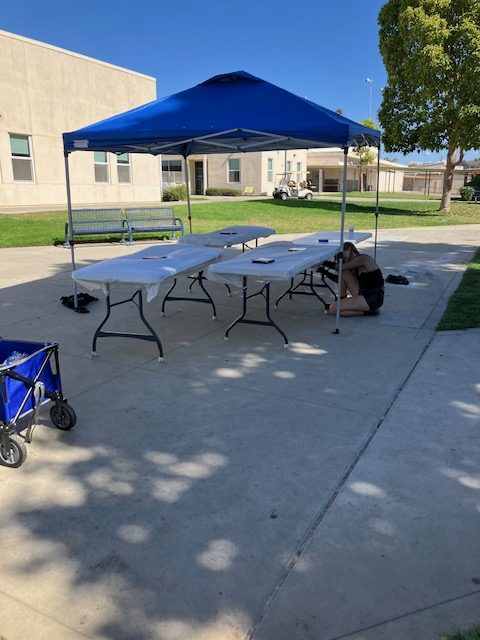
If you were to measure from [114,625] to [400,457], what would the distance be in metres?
1.94

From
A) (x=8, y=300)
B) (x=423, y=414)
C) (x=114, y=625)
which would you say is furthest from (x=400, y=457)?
(x=8, y=300)

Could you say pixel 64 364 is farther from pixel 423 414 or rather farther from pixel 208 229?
pixel 208 229

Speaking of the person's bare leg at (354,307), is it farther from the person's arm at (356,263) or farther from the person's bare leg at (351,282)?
the person's arm at (356,263)

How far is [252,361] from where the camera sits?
4.97 metres

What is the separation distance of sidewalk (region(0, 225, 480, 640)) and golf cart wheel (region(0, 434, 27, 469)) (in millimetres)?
68

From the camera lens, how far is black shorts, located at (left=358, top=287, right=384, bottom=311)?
6.55 meters

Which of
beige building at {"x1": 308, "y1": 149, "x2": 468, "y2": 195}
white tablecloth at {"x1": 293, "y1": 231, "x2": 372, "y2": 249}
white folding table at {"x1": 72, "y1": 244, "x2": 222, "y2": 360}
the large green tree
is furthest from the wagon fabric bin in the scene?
beige building at {"x1": 308, "y1": 149, "x2": 468, "y2": 195}

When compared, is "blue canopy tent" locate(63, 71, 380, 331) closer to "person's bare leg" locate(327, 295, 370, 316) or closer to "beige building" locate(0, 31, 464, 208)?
"person's bare leg" locate(327, 295, 370, 316)

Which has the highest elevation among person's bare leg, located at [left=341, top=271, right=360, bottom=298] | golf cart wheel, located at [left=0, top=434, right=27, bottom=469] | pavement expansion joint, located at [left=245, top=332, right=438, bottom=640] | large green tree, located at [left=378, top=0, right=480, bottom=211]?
large green tree, located at [left=378, top=0, right=480, bottom=211]

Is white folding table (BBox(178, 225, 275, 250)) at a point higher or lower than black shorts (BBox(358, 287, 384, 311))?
higher

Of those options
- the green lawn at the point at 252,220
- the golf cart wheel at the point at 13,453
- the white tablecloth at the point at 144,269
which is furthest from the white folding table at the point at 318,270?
the green lawn at the point at 252,220

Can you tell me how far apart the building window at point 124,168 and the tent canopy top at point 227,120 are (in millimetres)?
18308

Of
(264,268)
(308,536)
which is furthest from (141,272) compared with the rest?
(308,536)

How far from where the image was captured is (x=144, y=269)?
5000mm
